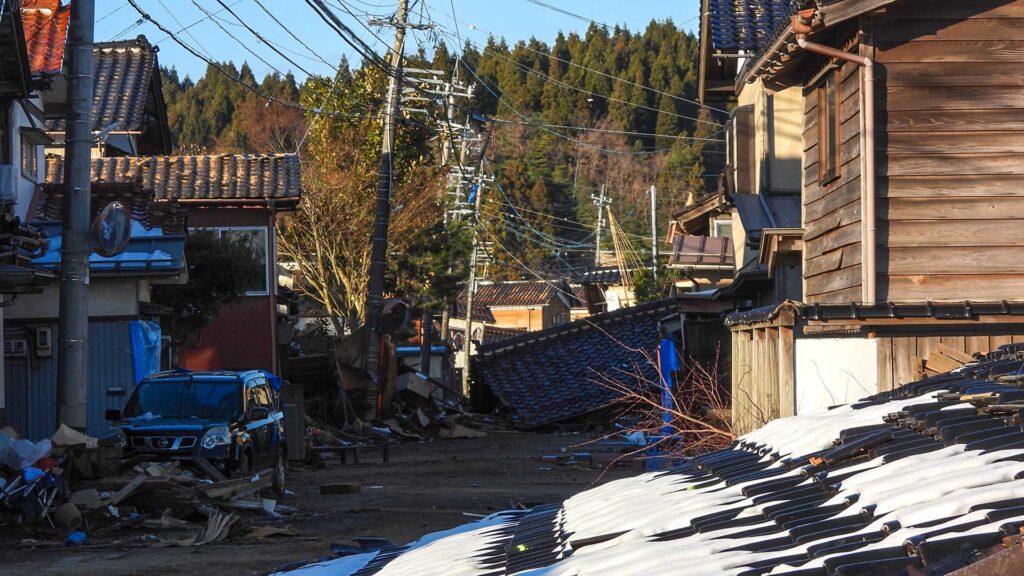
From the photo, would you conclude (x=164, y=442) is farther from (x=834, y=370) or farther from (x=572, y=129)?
(x=572, y=129)

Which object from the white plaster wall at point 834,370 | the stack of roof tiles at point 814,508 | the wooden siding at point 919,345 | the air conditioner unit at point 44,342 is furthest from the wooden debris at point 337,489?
the stack of roof tiles at point 814,508

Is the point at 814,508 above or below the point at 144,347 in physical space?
above

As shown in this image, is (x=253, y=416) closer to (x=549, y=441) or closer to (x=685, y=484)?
(x=685, y=484)

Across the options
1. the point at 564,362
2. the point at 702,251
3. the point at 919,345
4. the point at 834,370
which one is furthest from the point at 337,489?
the point at 564,362

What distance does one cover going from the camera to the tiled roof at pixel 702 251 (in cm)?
2594

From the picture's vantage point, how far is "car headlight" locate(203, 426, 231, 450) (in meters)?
15.3

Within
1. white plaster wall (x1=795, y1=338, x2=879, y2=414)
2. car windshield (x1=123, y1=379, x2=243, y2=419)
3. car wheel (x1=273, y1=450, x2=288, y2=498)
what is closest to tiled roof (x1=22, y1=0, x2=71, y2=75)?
car windshield (x1=123, y1=379, x2=243, y2=419)

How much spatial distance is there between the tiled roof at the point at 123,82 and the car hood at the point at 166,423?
14.1 metres

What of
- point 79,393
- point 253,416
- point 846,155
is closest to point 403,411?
point 253,416

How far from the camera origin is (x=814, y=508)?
448 centimetres

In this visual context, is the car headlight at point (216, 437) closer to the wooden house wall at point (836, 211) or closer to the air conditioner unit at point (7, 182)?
the air conditioner unit at point (7, 182)

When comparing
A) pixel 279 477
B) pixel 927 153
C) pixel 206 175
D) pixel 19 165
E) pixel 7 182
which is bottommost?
pixel 279 477

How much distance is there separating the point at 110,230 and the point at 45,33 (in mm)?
7552

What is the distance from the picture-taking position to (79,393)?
47.6ft
